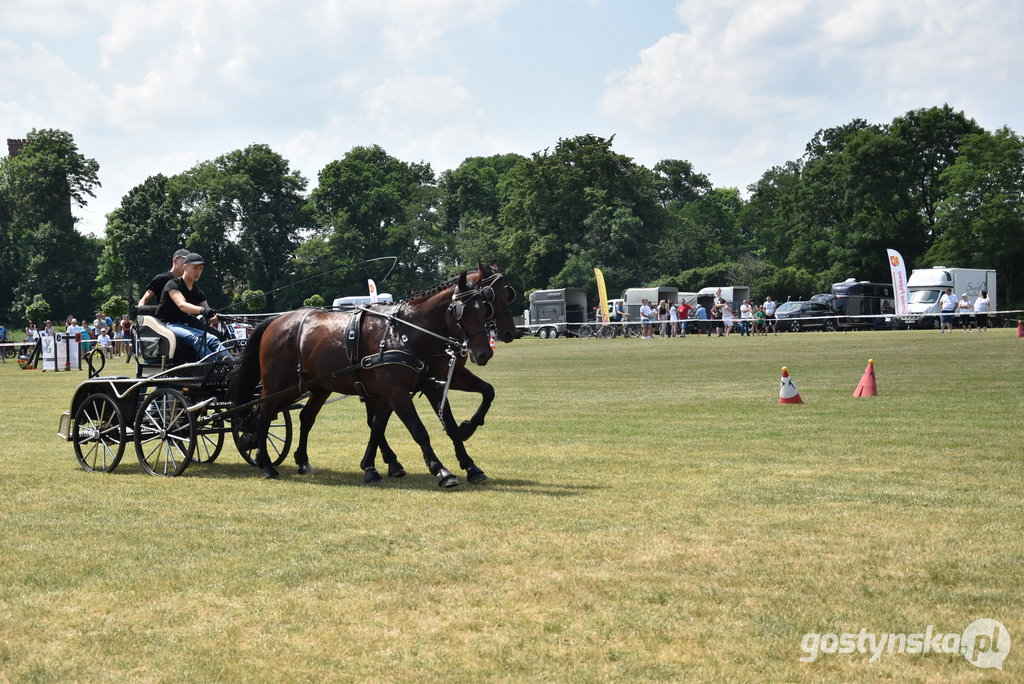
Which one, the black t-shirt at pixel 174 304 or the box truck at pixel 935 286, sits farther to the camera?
the box truck at pixel 935 286

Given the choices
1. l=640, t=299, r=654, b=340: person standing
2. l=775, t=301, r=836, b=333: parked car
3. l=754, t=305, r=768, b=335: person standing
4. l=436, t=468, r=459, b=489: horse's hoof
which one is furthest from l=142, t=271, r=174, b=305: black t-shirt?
l=775, t=301, r=836, b=333: parked car

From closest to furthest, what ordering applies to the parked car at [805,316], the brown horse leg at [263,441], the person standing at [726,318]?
the brown horse leg at [263,441] < the person standing at [726,318] < the parked car at [805,316]

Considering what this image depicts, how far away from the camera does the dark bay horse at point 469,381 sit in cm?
1091

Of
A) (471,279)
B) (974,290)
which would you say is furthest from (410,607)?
(974,290)

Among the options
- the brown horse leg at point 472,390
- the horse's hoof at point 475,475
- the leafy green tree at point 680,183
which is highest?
the leafy green tree at point 680,183

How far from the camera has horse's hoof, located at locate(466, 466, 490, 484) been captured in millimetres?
10836

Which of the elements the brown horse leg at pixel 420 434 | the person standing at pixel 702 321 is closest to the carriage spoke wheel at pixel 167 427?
the brown horse leg at pixel 420 434

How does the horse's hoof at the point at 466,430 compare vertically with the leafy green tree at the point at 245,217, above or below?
below

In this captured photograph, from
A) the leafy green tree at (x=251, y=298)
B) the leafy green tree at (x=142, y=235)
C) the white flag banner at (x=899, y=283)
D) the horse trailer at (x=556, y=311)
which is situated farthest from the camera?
the leafy green tree at (x=142, y=235)

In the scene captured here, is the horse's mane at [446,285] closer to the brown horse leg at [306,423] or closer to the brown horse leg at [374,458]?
the brown horse leg at [374,458]

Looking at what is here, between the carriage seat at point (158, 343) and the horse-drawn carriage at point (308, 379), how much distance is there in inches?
0.6

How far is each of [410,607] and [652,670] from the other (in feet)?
5.45

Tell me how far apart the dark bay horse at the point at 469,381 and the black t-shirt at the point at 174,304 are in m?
3.02

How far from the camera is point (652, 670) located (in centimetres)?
507
